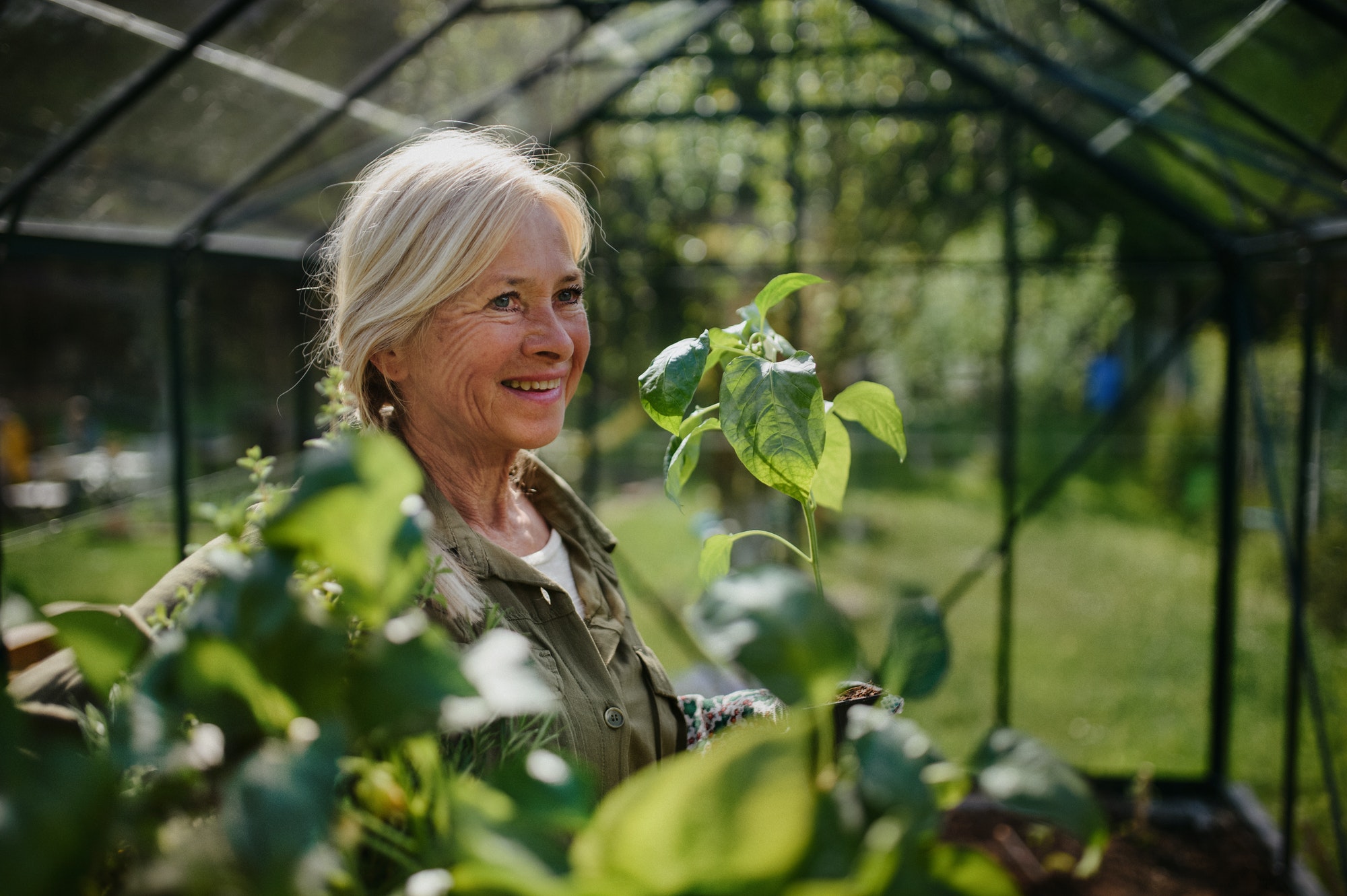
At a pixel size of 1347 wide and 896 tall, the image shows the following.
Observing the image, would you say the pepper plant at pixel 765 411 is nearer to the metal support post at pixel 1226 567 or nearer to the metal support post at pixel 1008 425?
the metal support post at pixel 1008 425

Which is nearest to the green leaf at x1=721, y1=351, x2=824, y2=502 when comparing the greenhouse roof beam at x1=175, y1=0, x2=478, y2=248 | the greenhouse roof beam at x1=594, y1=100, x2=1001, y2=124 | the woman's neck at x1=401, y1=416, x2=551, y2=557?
the woman's neck at x1=401, y1=416, x2=551, y2=557

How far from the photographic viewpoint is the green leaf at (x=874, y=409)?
788mm

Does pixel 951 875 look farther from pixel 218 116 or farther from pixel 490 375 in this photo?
pixel 218 116

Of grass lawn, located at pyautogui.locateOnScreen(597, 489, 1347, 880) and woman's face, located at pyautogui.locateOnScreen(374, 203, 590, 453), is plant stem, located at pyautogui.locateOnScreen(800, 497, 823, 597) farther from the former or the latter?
grass lawn, located at pyautogui.locateOnScreen(597, 489, 1347, 880)

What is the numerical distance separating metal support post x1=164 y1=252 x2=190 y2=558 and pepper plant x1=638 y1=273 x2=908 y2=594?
321 centimetres

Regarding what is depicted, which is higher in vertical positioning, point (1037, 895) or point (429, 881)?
point (429, 881)

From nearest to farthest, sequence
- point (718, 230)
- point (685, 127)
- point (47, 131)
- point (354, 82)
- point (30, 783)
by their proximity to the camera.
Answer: point (30, 783)
point (47, 131)
point (354, 82)
point (685, 127)
point (718, 230)

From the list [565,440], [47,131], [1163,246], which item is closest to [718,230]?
[565,440]

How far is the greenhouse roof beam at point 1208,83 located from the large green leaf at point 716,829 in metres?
2.80

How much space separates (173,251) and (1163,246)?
5.02 meters

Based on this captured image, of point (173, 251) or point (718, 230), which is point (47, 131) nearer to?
point (173, 251)

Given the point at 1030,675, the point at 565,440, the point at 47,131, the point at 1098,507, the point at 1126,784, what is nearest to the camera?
the point at 47,131

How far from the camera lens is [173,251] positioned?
3.45 m

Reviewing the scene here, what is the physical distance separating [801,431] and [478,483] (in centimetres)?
59
